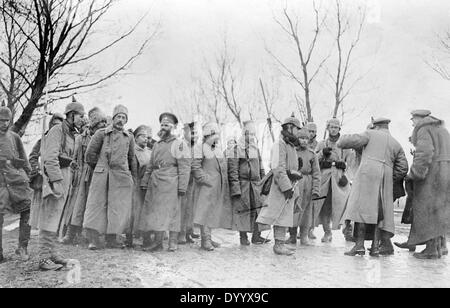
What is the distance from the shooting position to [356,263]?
605cm

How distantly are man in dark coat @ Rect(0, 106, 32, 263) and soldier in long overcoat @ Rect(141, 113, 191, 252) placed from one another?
1.72 metres

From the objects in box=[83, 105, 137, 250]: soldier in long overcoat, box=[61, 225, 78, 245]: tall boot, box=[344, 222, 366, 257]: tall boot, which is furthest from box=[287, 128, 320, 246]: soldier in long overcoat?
box=[61, 225, 78, 245]: tall boot

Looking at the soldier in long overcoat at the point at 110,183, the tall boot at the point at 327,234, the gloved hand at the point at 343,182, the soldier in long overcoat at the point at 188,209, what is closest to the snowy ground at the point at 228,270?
the soldier in long overcoat at the point at 110,183

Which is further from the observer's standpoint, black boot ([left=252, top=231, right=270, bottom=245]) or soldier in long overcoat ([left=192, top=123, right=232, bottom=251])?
black boot ([left=252, top=231, right=270, bottom=245])

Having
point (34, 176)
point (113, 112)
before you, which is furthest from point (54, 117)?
point (34, 176)

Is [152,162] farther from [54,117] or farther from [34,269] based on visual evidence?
[34,269]

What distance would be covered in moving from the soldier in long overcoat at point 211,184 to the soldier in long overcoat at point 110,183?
116 cm

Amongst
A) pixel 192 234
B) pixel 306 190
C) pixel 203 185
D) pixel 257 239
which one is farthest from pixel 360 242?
pixel 192 234

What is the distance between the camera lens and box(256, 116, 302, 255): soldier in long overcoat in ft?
21.6

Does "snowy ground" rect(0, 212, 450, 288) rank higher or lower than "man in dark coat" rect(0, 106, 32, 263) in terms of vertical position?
lower

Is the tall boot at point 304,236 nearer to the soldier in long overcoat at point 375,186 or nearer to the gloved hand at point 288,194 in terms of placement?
the soldier in long overcoat at point 375,186

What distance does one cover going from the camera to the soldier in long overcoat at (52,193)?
5430 mm

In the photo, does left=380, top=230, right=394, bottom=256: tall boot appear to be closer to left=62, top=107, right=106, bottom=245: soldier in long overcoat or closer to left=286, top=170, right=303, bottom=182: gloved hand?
left=286, top=170, right=303, bottom=182: gloved hand
